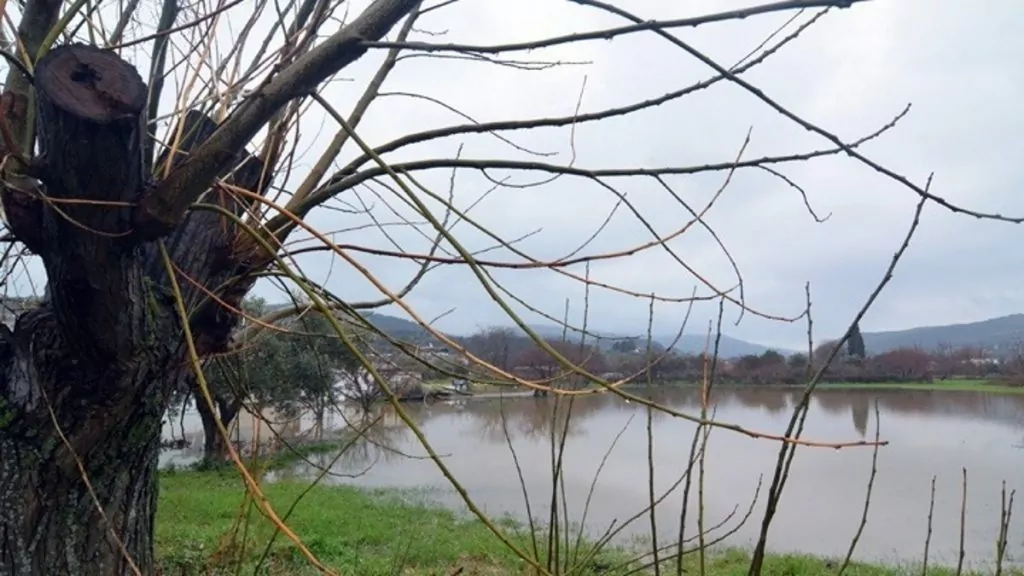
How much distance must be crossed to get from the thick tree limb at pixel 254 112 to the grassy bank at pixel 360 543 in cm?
332

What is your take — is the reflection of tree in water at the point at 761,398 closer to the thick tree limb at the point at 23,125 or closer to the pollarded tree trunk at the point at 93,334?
the pollarded tree trunk at the point at 93,334

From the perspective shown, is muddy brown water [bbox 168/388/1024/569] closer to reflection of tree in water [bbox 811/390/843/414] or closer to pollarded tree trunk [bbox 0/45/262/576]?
reflection of tree in water [bbox 811/390/843/414]

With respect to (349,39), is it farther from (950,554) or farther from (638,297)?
(950,554)

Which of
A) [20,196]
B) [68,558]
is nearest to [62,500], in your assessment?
[68,558]

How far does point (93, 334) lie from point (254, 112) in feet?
1.87

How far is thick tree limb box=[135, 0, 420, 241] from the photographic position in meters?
0.90

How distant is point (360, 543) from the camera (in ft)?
22.2

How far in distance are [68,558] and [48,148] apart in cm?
84

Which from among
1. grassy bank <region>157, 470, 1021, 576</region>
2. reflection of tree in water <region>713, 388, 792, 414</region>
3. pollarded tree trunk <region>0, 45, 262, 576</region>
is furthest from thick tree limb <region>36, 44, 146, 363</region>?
reflection of tree in water <region>713, 388, 792, 414</region>

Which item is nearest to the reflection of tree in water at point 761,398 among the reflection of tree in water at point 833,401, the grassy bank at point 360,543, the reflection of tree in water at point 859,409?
the reflection of tree in water at point 833,401

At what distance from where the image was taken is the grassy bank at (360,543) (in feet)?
16.5

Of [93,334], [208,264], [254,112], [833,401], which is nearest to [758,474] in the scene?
[833,401]

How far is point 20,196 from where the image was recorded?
1.16 metres

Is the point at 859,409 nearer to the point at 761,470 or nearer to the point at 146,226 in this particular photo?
the point at 761,470
